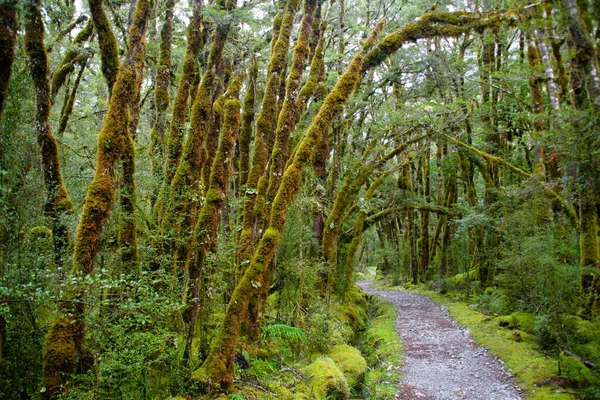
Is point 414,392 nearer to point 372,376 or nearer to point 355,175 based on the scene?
point 372,376

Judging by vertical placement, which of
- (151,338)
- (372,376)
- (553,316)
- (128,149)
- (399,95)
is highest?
(399,95)

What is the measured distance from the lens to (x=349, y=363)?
27.3 feet

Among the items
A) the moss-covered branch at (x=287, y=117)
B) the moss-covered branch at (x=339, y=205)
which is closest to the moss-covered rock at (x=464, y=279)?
the moss-covered branch at (x=339, y=205)

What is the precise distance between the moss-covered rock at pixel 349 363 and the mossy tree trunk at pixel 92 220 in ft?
17.3

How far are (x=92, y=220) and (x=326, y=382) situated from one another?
4675mm

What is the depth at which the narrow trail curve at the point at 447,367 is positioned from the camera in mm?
7504

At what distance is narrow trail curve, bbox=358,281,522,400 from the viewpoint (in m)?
7.50

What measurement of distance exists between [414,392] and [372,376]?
1288mm

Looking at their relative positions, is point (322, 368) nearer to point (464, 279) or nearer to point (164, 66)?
point (164, 66)

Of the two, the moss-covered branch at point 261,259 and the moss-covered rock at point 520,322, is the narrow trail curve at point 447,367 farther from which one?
the moss-covered branch at point 261,259

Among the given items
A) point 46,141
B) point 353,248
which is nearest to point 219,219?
point 46,141

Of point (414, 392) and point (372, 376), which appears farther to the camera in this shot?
Answer: point (372, 376)

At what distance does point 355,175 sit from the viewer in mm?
12758

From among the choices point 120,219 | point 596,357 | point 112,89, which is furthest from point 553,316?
point 112,89
